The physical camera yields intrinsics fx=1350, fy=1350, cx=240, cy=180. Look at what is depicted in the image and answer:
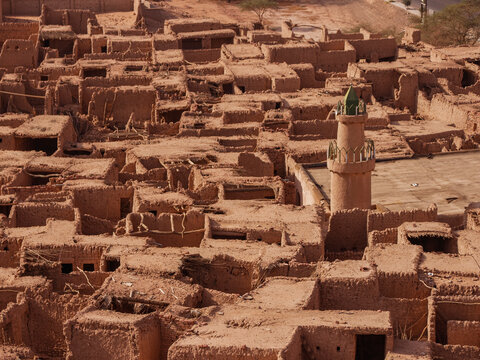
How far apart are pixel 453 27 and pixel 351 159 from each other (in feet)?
122

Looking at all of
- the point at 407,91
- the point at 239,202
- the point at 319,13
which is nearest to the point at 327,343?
the point at 239,202

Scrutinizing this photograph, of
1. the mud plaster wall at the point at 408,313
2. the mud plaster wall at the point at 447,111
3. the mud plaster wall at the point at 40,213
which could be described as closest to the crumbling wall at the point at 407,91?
the mud plaster wall at the point at 447,111

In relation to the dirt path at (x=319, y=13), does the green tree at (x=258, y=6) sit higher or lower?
higher

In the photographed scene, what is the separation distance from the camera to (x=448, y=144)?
3803cm

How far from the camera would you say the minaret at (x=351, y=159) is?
29.6 m

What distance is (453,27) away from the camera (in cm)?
6550

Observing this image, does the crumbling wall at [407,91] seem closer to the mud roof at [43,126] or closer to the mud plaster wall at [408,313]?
the mud roof at [43,126]

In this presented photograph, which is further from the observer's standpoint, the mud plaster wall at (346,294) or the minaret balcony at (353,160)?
the minaret balcony at (353,160)

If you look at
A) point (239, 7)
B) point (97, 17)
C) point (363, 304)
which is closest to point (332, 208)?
point (363, 304)

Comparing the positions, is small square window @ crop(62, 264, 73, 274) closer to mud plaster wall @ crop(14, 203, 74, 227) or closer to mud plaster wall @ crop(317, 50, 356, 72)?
mud plaster wall @ crop(14, 203, 74, 227)

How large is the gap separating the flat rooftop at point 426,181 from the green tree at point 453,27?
2872 cm

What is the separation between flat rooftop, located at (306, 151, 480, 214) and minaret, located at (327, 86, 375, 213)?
1308mm

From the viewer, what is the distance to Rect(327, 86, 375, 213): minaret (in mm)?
29562

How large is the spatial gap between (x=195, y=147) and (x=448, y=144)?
23.9ft
